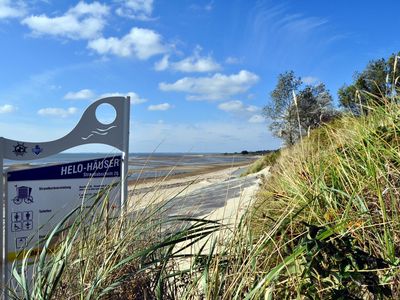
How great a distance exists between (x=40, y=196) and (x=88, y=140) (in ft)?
2.44

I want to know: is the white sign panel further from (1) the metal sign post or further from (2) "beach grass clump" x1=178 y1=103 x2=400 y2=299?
(2) "beach grass clump" x1=178 y1=103 x2=400 y2=299

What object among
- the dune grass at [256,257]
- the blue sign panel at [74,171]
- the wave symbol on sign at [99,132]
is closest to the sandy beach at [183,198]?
the dune grass at [256,257]

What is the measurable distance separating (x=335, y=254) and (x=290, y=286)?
269 mm

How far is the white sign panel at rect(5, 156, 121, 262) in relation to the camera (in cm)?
358

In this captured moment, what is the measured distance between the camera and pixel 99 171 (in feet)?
13.1

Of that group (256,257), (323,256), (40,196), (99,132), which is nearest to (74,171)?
(40,196)

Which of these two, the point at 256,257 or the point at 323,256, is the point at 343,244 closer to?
the point at 323,256

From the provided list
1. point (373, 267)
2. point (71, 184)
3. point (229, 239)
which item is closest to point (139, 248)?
point (229, 239)

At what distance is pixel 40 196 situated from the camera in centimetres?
368

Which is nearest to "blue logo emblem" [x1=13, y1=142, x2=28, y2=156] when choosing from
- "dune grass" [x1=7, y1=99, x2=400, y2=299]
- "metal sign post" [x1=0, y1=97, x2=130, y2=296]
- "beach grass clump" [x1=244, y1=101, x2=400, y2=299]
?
"metal sign post" [x1=0, y1=97, x2=130, y2=296]

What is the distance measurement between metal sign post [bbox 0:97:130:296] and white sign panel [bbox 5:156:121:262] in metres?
0.06

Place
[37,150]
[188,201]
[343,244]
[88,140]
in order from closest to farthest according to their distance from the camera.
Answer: [343,244] → [37,150] → [88,140] → [188,201]

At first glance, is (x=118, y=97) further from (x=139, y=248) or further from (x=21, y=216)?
(x=139, y=248)

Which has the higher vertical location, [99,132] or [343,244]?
[99,132]
